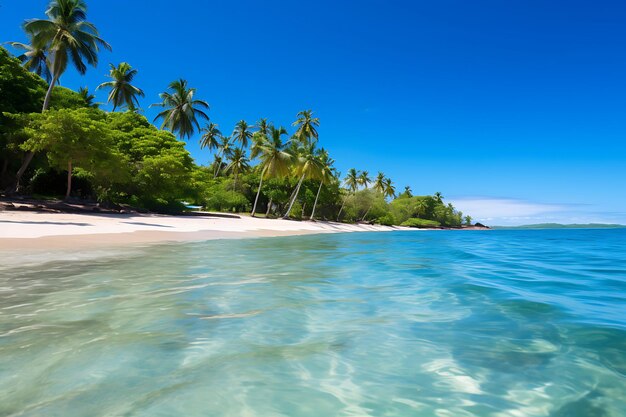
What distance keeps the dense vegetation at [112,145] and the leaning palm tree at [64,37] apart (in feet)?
0.24

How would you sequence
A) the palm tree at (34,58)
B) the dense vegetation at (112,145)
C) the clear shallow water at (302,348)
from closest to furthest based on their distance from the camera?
the clear shallow water at (302,348), the dense vegetation at (112,145), the palm tree at (34,58)

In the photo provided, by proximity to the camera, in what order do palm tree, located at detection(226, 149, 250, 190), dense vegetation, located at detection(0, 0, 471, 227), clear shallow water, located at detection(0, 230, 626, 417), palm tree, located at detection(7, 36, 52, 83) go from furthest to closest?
1. palm tree, located at detection(226, 149, 250, 190)
2. palm tree, located at detection(7, 36, 52, 83)
3. dense vegetation, located at detection(0, 0, 471, 227)
4. clear shallow water, located at detection(0, 230, 626, 417)

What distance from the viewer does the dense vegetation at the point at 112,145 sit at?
2356cm

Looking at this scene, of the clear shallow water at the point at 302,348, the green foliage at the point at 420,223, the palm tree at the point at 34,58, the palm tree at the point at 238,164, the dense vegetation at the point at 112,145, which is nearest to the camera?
the clear shallow water at the point at 302,348

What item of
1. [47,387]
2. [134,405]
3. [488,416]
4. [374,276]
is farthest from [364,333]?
[374,276]

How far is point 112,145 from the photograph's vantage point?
92.5 feet

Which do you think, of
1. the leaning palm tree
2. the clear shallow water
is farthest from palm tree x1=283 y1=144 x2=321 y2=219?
the clear shallow water

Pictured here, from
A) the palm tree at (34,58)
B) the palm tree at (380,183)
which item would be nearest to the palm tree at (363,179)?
the palm tree at (380,183)

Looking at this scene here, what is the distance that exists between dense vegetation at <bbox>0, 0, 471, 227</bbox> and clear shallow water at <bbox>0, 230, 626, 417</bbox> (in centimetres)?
2043

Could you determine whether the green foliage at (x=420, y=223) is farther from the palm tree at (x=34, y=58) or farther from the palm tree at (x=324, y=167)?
the palm tree at (x=34, y=58)

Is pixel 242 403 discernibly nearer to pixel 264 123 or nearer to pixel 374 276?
pixel 374 276

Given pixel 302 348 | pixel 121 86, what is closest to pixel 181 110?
pixel 121 86

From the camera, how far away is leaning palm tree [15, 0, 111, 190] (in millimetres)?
26112

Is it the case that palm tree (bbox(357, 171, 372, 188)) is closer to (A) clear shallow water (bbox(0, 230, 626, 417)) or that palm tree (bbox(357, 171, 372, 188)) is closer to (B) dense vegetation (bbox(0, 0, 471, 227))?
(B) dense vegetation (bbox(0, 0, 471, 227))
